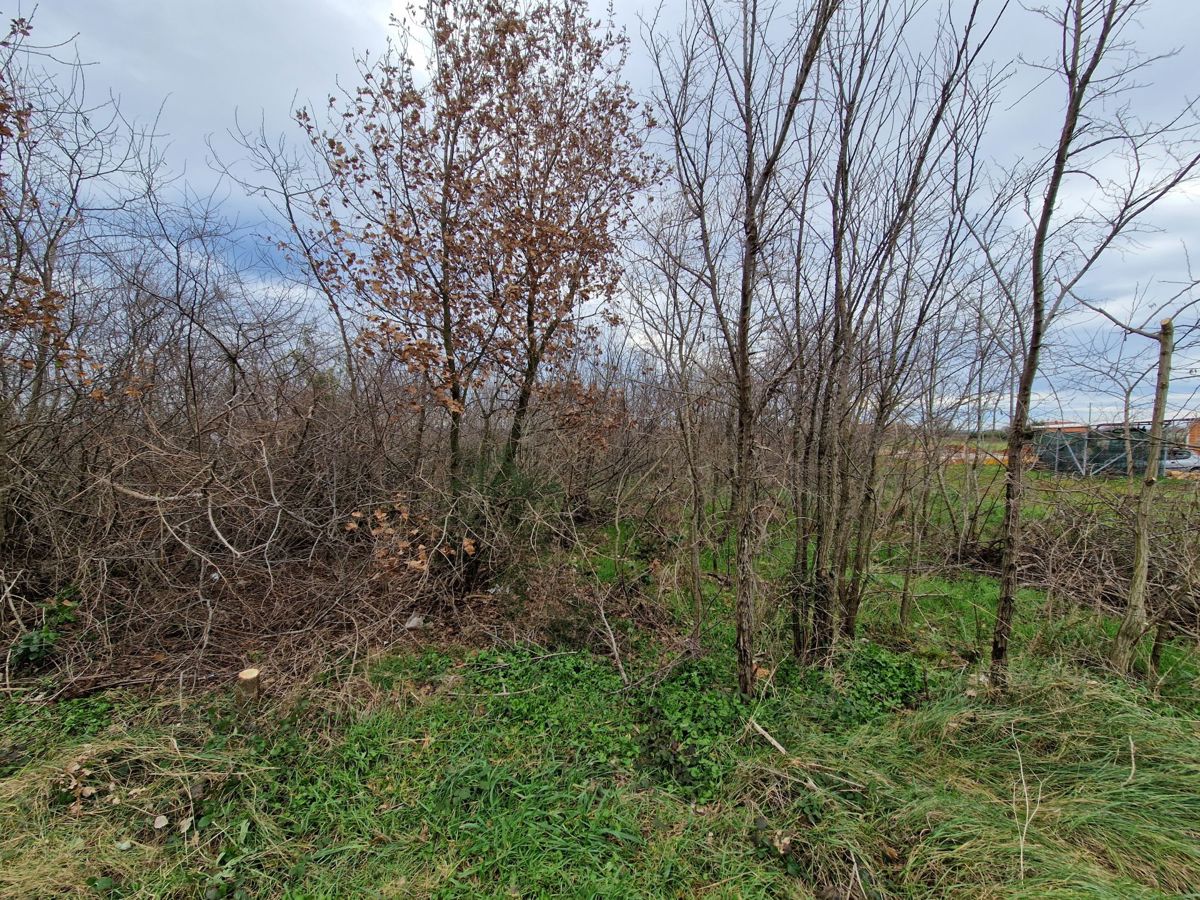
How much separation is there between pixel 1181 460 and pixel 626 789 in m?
4.24

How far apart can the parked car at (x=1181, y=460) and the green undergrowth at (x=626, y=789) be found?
120 centimetres

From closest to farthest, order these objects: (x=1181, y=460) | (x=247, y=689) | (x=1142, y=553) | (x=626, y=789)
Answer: (x=626, y=789) < (x=247, y=689) < (x=1142, y=553) < (x=1181, y=460)

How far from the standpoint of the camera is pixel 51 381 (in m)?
3.72

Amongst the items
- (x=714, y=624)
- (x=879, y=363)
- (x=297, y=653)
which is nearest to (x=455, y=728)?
(x=297, y=653)

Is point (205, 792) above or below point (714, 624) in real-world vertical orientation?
below

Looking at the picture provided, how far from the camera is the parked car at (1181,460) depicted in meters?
2.89

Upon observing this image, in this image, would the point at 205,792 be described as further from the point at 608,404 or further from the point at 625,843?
the point at 608,404

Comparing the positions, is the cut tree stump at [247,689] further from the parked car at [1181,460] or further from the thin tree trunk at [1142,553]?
the parked car at [1181,460]

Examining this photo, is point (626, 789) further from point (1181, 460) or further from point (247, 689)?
point (1181, 460)

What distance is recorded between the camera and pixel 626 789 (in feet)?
7.08

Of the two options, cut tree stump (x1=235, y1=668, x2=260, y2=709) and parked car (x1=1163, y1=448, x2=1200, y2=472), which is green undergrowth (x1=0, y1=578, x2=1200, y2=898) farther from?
parked car (x1=1163, y1=448, x2=1200, y2=472)

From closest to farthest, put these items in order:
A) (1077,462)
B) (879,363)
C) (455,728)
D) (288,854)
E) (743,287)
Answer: (288,854), (743,287), (455,728), (879,363), (1077,462)

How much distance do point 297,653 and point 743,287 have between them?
3799mm

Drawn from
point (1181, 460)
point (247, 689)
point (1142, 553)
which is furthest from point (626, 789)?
point (1181, 460)
